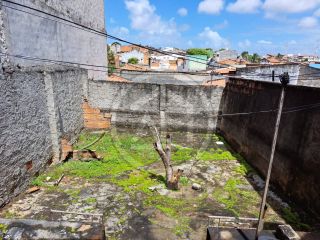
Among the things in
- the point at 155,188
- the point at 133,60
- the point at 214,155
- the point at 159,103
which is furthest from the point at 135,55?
the point at 155,188

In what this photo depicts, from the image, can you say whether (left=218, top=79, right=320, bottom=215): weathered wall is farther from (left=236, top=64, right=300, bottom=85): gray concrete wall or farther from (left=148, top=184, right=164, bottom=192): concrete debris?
(left=236, top=64, right=300, bottom=85): gray concrete wall

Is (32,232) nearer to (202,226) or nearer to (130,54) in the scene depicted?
(202,226)

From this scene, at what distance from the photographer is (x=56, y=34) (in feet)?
37.8

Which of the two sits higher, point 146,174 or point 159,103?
point 159,103

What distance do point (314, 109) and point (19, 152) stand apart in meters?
8.71

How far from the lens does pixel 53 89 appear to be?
9820 mm

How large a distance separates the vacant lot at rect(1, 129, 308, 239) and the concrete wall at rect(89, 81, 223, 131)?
10.6 feet

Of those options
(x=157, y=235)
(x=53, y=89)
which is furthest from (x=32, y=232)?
(x=53, y=89)

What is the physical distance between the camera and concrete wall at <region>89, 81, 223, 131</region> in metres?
14.1

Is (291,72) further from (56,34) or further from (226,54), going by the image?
(226,54)

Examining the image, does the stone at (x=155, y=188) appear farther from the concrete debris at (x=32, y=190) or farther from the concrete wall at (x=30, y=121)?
the concrete wall at (x=30, y=121)

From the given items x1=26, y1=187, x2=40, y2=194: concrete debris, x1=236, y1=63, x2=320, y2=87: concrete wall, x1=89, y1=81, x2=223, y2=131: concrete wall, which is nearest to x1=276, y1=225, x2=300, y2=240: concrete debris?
x1=26, y1=187, x2=40, y2=194: concrete debris

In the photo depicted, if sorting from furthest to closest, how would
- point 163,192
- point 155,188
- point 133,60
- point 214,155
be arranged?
1. point 133,60
2. point 214,155
3. point 155,188
4. point 163,192

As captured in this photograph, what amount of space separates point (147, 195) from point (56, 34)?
27.9ft
